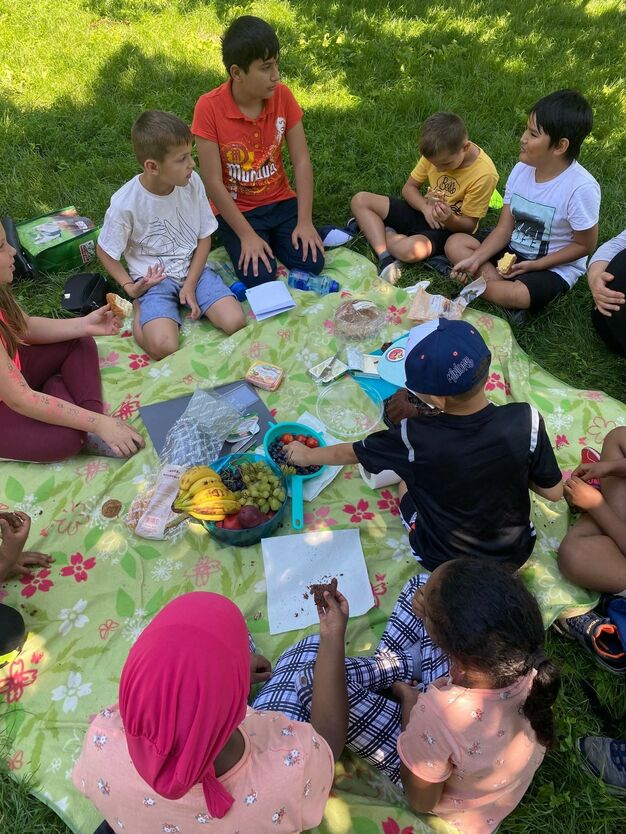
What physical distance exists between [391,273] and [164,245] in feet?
5.01

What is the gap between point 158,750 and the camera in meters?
1.19

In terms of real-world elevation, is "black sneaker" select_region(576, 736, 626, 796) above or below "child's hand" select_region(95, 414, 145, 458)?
below

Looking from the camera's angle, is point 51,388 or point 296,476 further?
point 51,388

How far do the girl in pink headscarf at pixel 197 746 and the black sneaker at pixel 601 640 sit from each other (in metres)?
1.36

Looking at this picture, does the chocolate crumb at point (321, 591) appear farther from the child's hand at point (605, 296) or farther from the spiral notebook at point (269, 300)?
the child's hand at point (605, 296)

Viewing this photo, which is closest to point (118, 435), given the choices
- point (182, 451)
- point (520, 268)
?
point (182, 451)

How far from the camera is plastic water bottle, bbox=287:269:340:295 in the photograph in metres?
3.83

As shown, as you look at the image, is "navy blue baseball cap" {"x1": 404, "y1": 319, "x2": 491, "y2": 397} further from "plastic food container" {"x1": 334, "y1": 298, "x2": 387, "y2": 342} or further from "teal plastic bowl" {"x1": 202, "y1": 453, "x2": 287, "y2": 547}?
"plastic food container" {"x1": 334, "y1": 298, "x2": 387, "y2": 342}

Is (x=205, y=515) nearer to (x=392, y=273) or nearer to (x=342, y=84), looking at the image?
(x=392, y=273)

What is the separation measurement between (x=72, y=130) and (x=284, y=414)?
3.71 m

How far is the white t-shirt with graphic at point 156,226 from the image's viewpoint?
11.1ft

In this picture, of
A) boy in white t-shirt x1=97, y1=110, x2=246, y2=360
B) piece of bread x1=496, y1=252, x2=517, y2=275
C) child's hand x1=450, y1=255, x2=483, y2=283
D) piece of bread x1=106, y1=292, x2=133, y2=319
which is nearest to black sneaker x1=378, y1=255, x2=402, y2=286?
child's hand x1=450, y1=255, x2=483, y2=283

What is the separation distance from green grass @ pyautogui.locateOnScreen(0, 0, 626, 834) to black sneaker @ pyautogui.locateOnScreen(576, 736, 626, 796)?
2.00 metres

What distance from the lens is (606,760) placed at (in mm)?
2074
